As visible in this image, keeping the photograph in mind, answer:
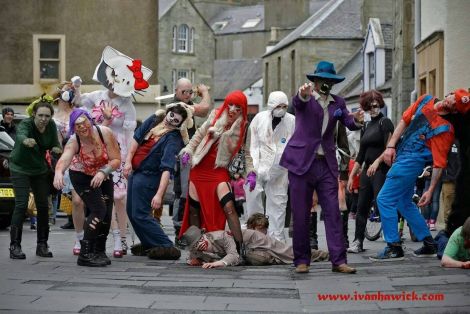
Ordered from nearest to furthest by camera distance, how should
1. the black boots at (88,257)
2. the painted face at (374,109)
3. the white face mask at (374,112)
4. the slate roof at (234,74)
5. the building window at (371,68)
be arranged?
the black boots at (88,257), the painted face at (374,109), the white face mask at (374,112), the building window at (371,68), the slate roof at (234,74)

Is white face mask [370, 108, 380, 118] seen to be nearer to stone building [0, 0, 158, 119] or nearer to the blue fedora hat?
the blue fedora hat

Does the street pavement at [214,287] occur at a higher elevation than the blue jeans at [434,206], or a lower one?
lower

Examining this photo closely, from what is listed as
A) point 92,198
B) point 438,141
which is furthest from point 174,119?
point 438,141

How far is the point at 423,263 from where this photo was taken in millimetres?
11445

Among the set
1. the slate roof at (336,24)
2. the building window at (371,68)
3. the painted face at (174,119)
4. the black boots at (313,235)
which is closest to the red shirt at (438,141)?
the black boots at (313,235)

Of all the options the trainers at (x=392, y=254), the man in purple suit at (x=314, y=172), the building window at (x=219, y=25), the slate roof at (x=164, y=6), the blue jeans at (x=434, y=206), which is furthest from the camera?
the building window at (x=219, y=25)

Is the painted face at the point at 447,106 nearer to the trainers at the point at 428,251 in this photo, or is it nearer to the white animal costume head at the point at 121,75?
the trainers at the point at 428,251

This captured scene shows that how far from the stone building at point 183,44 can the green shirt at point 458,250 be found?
73.5 m

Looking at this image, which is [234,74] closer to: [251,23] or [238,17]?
[251,23]

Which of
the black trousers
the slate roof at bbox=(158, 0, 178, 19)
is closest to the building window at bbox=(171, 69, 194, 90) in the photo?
the slate roof at bbox=(158, 0, 178, 19)

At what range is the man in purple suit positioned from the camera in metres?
10.8

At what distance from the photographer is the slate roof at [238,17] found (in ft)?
345

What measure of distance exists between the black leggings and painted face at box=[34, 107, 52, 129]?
0.95 meters

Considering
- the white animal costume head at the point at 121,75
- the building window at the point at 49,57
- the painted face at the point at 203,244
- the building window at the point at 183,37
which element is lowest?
the painted face at the point at 203,244
